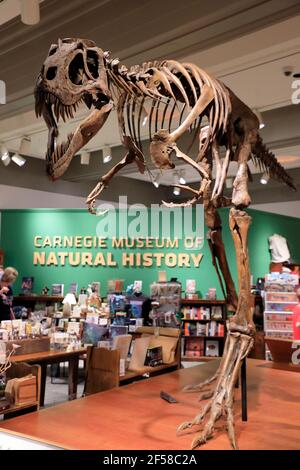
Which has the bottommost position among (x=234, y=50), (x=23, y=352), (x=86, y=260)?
(x=23, y=352)

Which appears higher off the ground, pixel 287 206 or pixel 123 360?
pixel 287 206

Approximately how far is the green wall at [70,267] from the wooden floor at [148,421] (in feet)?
18.1

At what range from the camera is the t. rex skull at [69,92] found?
242 cm

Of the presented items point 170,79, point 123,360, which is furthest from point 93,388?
point 170,79

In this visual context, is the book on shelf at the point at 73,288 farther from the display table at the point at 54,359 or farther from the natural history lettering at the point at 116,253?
the display table at the point at 54,359

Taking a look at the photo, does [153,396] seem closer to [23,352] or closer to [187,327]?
[23,352]

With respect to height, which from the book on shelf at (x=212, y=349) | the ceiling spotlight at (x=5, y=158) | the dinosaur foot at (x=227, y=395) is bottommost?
the book on shelf at (x=212, y=349)

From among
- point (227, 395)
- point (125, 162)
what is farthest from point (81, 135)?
point (227, 395)

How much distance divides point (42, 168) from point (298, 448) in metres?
8.98

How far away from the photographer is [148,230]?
A: 9305mm

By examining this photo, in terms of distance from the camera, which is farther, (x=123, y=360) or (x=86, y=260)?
(x=86, y=260)

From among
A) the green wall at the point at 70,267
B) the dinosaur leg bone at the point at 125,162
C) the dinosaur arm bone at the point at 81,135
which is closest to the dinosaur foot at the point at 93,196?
the dinosaur leg bone at the point at 125,162

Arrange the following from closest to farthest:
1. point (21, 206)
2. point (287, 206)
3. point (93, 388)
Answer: point (93, 388), point (21, 206), point (287, 206)

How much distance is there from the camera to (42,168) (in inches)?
409
